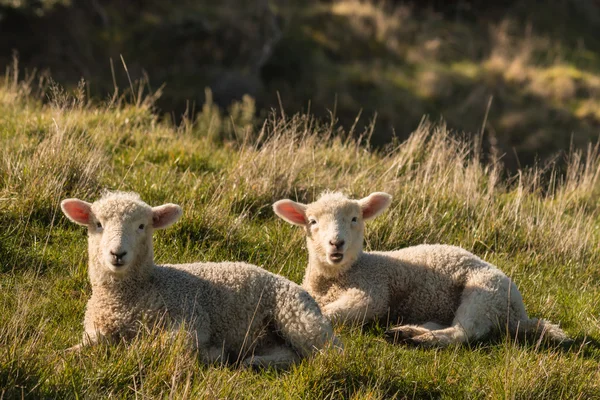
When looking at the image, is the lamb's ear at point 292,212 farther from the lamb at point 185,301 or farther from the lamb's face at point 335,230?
the lamb at point 185,301

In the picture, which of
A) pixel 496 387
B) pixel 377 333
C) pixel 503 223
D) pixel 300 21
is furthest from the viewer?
pixel 300 21

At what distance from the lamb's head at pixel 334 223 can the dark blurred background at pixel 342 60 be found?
10800 millimetres

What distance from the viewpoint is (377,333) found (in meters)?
5.75

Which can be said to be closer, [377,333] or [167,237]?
[377,333]

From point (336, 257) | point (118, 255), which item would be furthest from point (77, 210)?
point (336, 257)

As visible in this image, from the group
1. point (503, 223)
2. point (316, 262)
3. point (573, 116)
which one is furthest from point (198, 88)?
point (316, 262)

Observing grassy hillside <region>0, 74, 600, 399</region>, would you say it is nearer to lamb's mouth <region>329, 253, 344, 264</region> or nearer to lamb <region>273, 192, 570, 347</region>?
lamb <region>273, 192, 570, 347</region>

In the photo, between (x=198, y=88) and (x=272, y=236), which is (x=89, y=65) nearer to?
(x=198, y=88)

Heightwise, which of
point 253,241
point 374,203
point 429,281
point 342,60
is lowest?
point 342,60

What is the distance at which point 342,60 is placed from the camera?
70.0 ft

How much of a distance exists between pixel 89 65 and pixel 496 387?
1631 cm

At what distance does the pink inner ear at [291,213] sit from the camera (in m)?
6.11

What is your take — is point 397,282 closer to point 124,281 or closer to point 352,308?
point 352,308

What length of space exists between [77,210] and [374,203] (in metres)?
2.14
